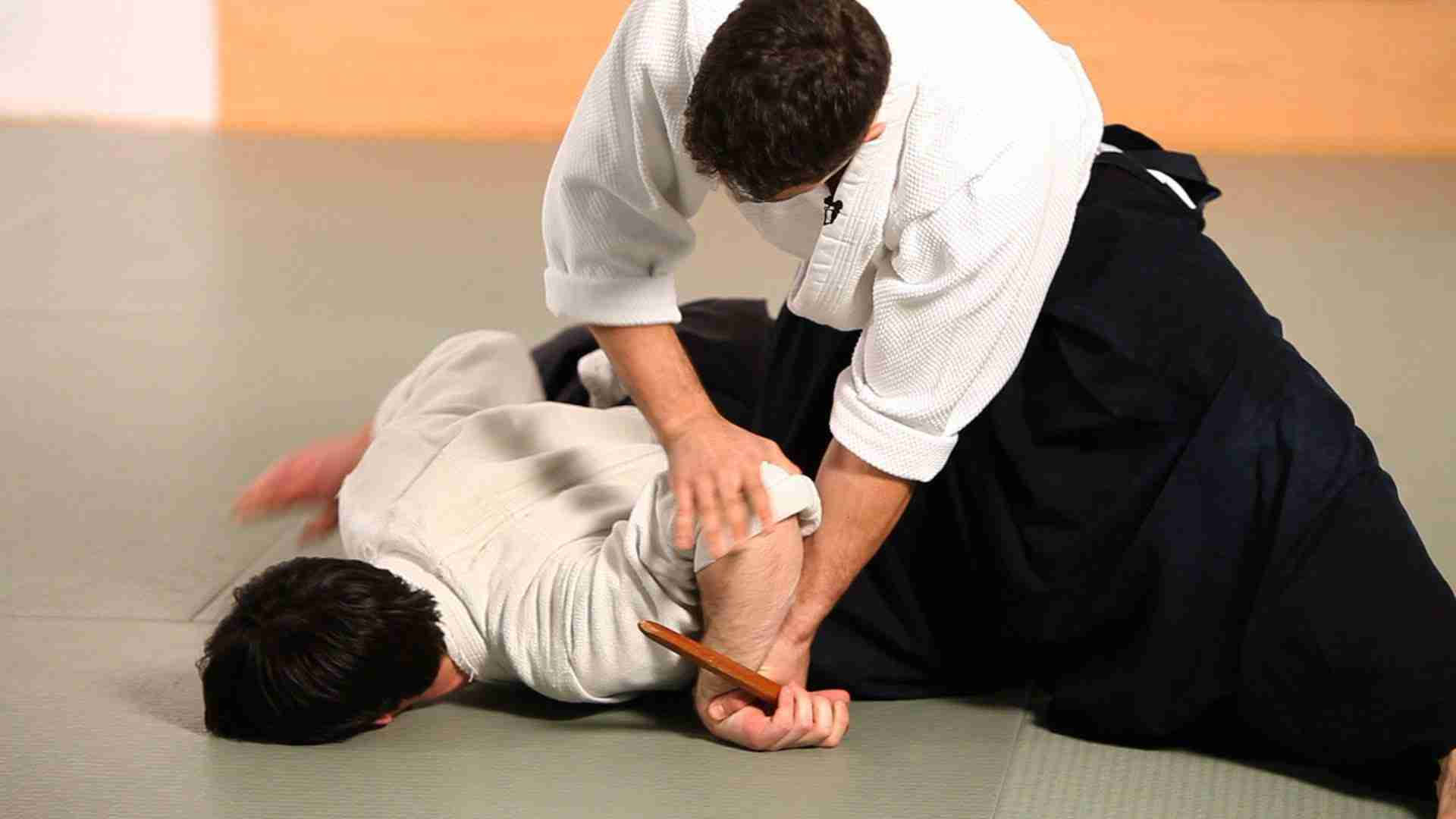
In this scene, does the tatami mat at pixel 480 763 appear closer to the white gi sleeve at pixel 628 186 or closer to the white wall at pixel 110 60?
the white gi sleeve at pixel 628 186

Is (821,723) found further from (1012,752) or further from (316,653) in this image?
(316,653)

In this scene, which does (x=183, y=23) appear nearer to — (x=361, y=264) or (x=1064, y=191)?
(x=361, y=264)

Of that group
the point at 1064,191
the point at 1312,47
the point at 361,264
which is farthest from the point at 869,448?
the point at 1312,47

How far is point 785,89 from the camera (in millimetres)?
1495

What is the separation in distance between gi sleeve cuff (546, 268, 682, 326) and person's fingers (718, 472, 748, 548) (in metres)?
0.25

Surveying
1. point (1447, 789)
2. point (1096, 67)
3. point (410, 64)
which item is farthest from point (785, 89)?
point (410, 64)

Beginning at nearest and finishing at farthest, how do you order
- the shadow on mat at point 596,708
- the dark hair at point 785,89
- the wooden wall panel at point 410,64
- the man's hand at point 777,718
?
the dark hair at point 785,89
the man's hand at point 777,718
the shadow on mat at point 596,708
the wooden wall panel at point 410,64

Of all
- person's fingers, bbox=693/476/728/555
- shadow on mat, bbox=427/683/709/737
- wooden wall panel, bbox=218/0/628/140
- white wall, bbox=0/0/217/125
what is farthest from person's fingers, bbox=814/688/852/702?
white wall, bbox=0/0/217/125

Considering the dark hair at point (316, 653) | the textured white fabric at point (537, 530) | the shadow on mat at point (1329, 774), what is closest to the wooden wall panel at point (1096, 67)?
the textured white fabric at point (537, 530)

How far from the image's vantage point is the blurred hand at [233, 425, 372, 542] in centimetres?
243

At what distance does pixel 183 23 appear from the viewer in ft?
19.3

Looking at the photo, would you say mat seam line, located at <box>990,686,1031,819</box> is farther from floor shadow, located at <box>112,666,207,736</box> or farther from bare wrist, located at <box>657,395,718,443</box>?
floor shadow, located at <box>112,666,207,736</box>

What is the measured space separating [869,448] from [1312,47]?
12.5 ft

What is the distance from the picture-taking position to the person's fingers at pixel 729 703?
190 centimetres
